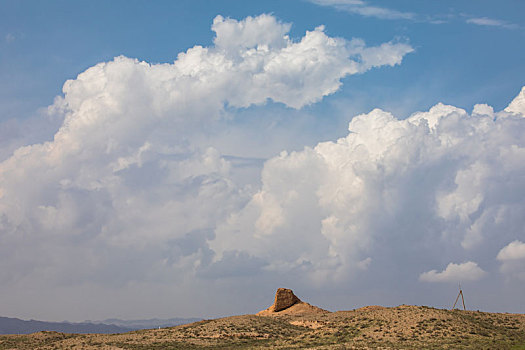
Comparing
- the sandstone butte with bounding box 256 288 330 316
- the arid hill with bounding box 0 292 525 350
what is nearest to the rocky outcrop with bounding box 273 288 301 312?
the sandstone butte with bounding box 256 288 330 316

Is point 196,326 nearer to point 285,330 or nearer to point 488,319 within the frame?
point 285,330

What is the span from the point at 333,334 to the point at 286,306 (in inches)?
1201

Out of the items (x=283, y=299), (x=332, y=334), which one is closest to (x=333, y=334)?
(x=332, y=334)

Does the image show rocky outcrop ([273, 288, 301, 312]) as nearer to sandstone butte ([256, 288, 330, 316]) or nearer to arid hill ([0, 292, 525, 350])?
sandstone butte ([256, 288, 330, 316])

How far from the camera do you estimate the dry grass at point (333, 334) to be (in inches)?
3152

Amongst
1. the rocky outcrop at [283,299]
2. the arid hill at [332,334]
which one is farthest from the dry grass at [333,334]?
the rocky outcrop at [283,299]

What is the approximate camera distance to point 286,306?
117m

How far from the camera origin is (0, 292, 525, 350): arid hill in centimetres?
8012

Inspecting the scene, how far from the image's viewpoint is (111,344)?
91.6 m

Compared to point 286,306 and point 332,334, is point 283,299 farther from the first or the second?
point 332,334

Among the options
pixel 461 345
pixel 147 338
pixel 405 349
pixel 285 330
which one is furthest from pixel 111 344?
pixel 461 345

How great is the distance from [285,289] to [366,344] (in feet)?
131

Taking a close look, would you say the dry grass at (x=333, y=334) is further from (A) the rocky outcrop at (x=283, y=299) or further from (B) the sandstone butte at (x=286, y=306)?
(A) the rocky outcrop at (x=283, y=299)

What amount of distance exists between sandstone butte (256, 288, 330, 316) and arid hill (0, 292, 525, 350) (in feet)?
17.4
